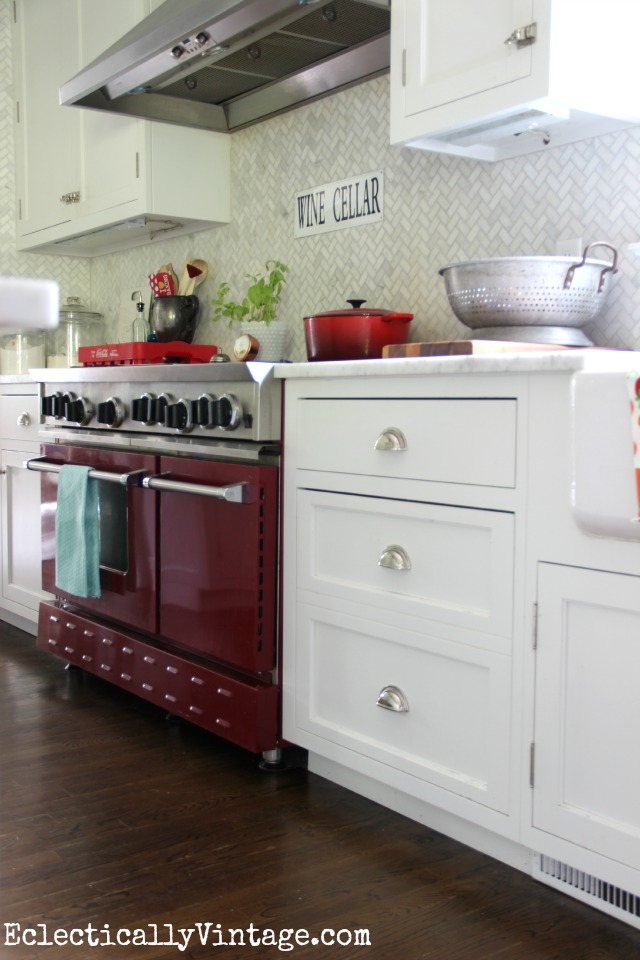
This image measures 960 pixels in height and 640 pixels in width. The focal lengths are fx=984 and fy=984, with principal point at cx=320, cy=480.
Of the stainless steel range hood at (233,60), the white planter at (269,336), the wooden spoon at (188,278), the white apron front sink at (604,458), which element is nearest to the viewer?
the white apron front sink at (604,458)

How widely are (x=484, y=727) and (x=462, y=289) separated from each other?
0.86 meters

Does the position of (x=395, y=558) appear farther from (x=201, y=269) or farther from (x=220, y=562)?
(x=201, y=269)

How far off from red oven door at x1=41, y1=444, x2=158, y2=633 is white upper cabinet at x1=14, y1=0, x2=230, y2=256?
100cm

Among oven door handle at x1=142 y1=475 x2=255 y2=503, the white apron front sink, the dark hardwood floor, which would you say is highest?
the white apron front sink

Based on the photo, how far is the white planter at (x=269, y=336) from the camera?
9.32 ft

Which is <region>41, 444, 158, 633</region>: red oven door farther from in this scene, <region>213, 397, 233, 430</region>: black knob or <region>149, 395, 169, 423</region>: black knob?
<region>213, 397, 233, 430</region>: black knob

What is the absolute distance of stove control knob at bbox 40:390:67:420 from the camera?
9.74 feet

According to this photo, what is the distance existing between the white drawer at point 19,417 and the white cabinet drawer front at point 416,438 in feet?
4.78

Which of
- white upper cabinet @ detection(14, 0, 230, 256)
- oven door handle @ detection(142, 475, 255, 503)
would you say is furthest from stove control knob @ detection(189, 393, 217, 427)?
white upper cabinet @ detection(14, 0, 230, 256)

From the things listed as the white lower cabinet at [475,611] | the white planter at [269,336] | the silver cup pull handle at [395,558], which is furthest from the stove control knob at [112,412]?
the silver cup pull handle at [395,558]

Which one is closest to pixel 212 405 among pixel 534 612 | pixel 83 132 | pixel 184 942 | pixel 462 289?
pixel 462 289

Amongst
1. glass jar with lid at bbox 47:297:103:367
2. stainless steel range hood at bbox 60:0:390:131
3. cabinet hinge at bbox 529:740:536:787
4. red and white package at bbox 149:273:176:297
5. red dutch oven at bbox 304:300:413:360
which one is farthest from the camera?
glass jar with lid at bbox 47:297:103:367

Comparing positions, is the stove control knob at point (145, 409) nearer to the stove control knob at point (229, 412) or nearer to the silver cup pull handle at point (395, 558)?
the stove control knob at point (229, 412)

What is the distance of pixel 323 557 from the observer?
2.04m
